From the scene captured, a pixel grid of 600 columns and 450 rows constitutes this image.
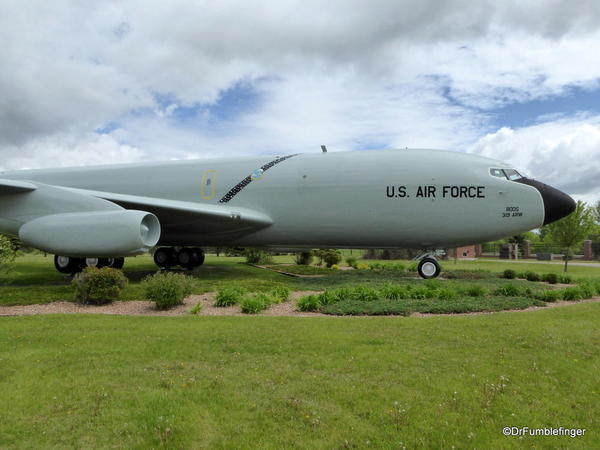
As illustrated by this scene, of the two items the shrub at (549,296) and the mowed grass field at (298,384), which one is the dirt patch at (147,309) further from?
the mowed grass field at (298,384)

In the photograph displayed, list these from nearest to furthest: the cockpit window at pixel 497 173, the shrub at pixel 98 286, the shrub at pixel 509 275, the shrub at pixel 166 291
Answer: the shrub at pixel 166 291
the shrub at pixel 98 286
the cockpit window at pixel 497 173
the shrub at pixel 509 275

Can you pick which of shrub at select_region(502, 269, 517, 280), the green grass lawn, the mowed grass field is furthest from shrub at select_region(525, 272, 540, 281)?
the green grass lawn

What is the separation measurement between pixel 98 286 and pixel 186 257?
27.8ft

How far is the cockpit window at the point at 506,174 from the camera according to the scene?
12.8 metres

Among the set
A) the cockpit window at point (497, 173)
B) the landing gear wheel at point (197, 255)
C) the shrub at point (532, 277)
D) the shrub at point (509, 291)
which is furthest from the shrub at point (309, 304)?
the landing gear wheel at point (197, 255)

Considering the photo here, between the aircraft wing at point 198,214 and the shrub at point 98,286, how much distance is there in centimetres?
320

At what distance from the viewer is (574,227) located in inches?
908

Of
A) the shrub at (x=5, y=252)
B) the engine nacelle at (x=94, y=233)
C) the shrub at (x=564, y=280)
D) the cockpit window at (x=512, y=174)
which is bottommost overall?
the shrub at (x=564, y=280)

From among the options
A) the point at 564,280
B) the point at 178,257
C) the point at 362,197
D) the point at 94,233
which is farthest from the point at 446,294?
the point at 178,257

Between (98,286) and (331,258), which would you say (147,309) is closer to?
(98,286)

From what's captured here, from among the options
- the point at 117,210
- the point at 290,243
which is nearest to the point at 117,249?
the point at 117,210

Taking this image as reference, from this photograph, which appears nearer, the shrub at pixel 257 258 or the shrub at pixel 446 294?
the shrub at pixel 446 294

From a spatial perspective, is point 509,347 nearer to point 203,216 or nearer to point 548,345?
point 548,345

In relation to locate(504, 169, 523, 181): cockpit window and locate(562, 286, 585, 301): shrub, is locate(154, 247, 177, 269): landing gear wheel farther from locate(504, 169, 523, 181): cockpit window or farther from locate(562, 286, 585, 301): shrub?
locate(562, 286, 585, 301): shrub
